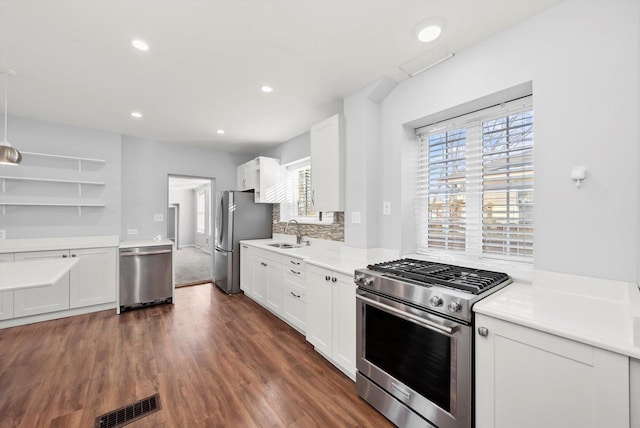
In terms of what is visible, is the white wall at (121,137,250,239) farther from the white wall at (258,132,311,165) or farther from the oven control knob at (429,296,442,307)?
the oven control knob at (429,296,442,307)

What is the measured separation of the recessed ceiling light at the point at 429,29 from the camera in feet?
5.59

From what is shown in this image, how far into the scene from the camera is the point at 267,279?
3551 millimetres

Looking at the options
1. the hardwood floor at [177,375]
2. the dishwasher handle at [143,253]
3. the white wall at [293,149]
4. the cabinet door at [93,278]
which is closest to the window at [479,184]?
the hardwood floor at [177,375]

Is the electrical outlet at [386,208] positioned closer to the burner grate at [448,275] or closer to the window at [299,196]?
the burner grate at [448,275]

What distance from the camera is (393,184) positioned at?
2.48 m

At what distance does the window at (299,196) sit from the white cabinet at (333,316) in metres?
1.52

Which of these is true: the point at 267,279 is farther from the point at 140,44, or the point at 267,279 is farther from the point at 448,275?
the point at 140,44

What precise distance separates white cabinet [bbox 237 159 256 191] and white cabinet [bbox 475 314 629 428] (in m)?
4.04

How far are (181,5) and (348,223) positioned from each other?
209cm

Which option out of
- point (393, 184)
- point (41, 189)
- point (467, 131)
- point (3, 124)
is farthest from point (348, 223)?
point (3, 124)

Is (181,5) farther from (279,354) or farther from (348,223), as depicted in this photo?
(279,354)

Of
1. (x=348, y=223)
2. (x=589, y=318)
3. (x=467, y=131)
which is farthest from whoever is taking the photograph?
(x=348, y=223)

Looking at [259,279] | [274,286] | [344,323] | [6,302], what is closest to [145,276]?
[6,302]

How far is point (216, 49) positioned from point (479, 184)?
2262 mm
